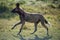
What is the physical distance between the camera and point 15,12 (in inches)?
79.0

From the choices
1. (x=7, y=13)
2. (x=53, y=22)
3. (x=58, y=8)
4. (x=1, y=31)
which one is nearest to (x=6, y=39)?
Result: (x=1, y=31)

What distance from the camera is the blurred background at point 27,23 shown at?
200cm

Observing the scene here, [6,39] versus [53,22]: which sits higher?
[53,22]

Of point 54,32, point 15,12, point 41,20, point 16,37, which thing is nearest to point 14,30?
point 16,37

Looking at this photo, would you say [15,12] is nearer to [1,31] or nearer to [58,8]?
[1,31]

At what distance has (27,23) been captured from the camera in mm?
2014

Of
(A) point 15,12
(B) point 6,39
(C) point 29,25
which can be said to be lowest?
(B) point 6,39

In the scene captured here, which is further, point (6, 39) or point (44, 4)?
point (44, 4)

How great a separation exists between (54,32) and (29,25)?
30cm

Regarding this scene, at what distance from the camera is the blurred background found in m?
2.00

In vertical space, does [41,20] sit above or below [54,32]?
above

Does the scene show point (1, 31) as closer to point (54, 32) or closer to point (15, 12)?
point (15, 12)

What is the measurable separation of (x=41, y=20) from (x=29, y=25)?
15cm

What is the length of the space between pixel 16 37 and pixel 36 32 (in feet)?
0.76
